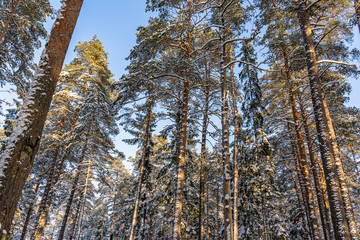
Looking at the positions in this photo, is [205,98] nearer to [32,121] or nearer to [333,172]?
[333,172]

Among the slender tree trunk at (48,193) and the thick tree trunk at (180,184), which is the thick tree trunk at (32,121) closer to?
the thick tree trunk at (180,184)

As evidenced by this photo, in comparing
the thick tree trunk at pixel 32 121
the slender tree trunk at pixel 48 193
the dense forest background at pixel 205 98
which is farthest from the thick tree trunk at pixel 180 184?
the slender tree trunk at pixel 48 193

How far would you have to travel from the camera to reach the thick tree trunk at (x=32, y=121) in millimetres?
2580

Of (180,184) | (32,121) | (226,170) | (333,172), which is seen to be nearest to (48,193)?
(180,184)

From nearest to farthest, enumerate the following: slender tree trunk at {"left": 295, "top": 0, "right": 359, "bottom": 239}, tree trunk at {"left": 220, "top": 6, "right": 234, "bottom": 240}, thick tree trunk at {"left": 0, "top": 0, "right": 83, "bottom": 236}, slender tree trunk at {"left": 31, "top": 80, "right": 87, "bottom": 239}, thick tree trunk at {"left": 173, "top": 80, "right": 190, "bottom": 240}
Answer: thick tree trunk at {"left": 0, "top": 0, "right": 83, "bottom": 236} < slender tree trunk at {"left": 295, "top": 0, "right": 359, "bottom": 239} < tree trunk at {"left": 220, "top": 6, "right": 234, "bottom": 240} < thick tree trunk at {"left": 173, "top": 80, "right": 190, "bottom": 240} < slender tree trunk at {"left": 31, "top": 80, "right": 87, "bottom": 239}

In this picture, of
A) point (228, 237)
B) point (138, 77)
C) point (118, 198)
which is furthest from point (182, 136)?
point (118, 198)

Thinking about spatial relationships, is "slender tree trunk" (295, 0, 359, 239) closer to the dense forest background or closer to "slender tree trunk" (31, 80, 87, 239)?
the dense forest background

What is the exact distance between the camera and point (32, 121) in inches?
117

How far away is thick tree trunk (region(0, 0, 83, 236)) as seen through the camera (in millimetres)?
2580

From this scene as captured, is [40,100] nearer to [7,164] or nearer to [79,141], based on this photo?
[7,164]

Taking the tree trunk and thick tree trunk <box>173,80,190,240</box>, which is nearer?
the tree trunk

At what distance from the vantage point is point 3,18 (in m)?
9.66

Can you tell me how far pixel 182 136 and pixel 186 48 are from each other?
18.1 ft

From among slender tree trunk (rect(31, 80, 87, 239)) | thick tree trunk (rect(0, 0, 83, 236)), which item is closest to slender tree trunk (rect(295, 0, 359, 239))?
thick tree trunk (rect(0, 0, 83, 236))
